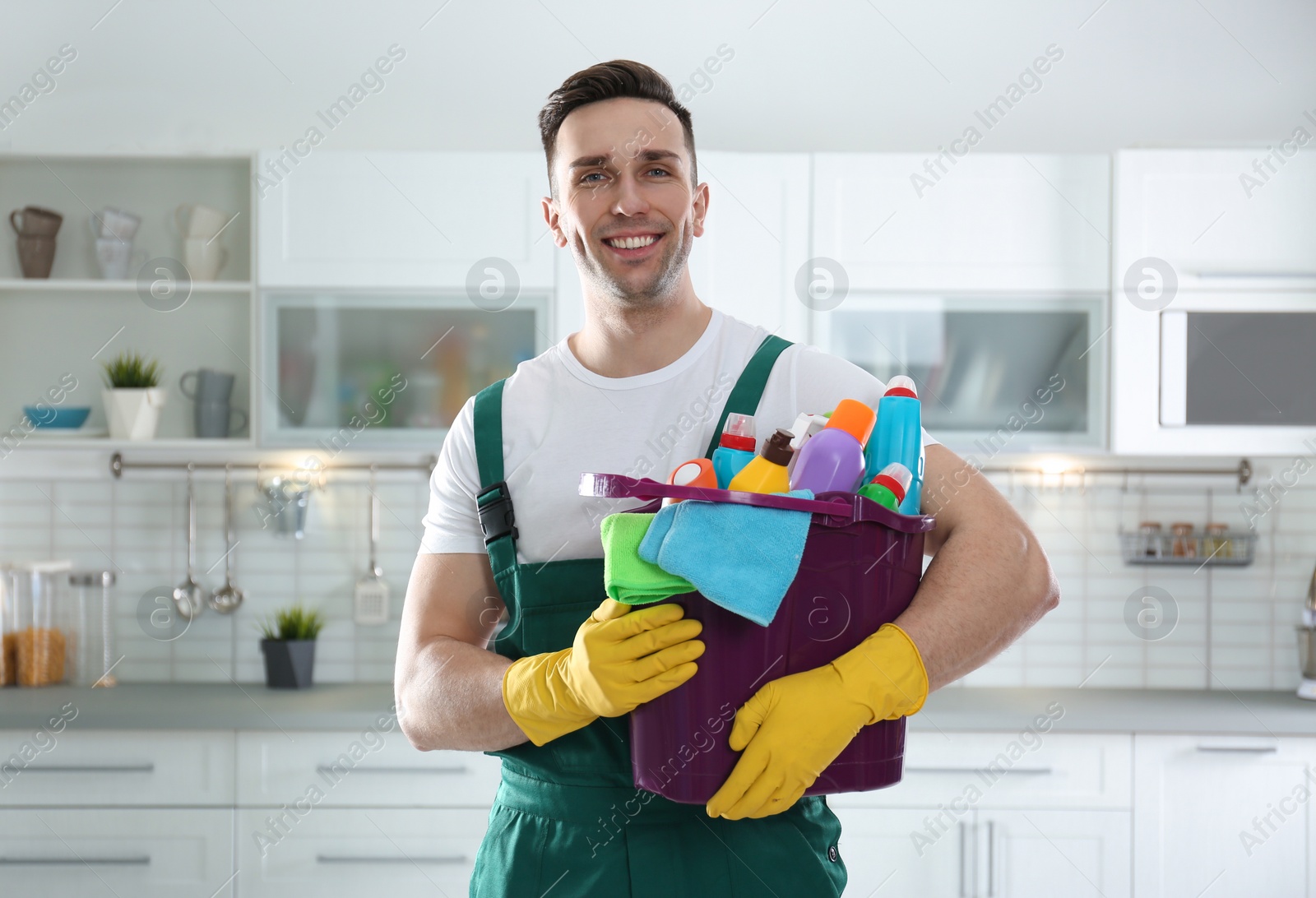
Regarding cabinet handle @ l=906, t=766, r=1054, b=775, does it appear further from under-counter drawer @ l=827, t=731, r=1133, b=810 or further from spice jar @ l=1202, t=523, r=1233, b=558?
spice jar @ l=1202, t=523, r=1233, b=558

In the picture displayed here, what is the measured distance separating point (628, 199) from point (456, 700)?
0.53 meters

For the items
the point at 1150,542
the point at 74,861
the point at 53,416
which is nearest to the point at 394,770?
the point at 74,861

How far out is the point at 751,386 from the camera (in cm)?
100

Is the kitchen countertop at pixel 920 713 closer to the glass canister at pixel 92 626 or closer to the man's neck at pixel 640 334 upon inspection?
the glass canister at pixel 92 626

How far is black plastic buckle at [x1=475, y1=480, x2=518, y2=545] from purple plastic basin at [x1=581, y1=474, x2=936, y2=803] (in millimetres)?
295

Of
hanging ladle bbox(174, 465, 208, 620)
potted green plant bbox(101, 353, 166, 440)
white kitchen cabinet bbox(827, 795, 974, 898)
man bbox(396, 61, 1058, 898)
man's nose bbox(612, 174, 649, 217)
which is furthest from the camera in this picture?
hanging ladle bbox(174, 465, 208, 620)

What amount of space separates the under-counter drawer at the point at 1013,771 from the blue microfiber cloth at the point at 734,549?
154 centimetres

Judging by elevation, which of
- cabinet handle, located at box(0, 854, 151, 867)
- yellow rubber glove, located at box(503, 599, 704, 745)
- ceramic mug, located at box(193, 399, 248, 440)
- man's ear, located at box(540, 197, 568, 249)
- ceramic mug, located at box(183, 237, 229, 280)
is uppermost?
ceramic mug, located at box(183, 237, 229, 280)

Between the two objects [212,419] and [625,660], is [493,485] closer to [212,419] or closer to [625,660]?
[625,660]

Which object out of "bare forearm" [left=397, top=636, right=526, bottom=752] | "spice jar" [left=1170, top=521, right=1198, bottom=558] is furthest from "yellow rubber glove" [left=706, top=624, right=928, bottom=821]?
"spice jar" [left=1170, top=521, right=1198, bottom=558]

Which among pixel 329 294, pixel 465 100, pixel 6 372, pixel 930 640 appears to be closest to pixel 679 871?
pixel 930 640

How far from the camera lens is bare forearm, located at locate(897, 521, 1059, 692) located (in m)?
0.83

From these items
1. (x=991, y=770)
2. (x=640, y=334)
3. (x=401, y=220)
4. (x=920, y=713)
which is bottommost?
(x=991, y=770)

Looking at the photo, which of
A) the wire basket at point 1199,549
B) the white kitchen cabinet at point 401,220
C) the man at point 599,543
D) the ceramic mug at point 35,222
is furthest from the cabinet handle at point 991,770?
the ceramic mug at point 35,222
